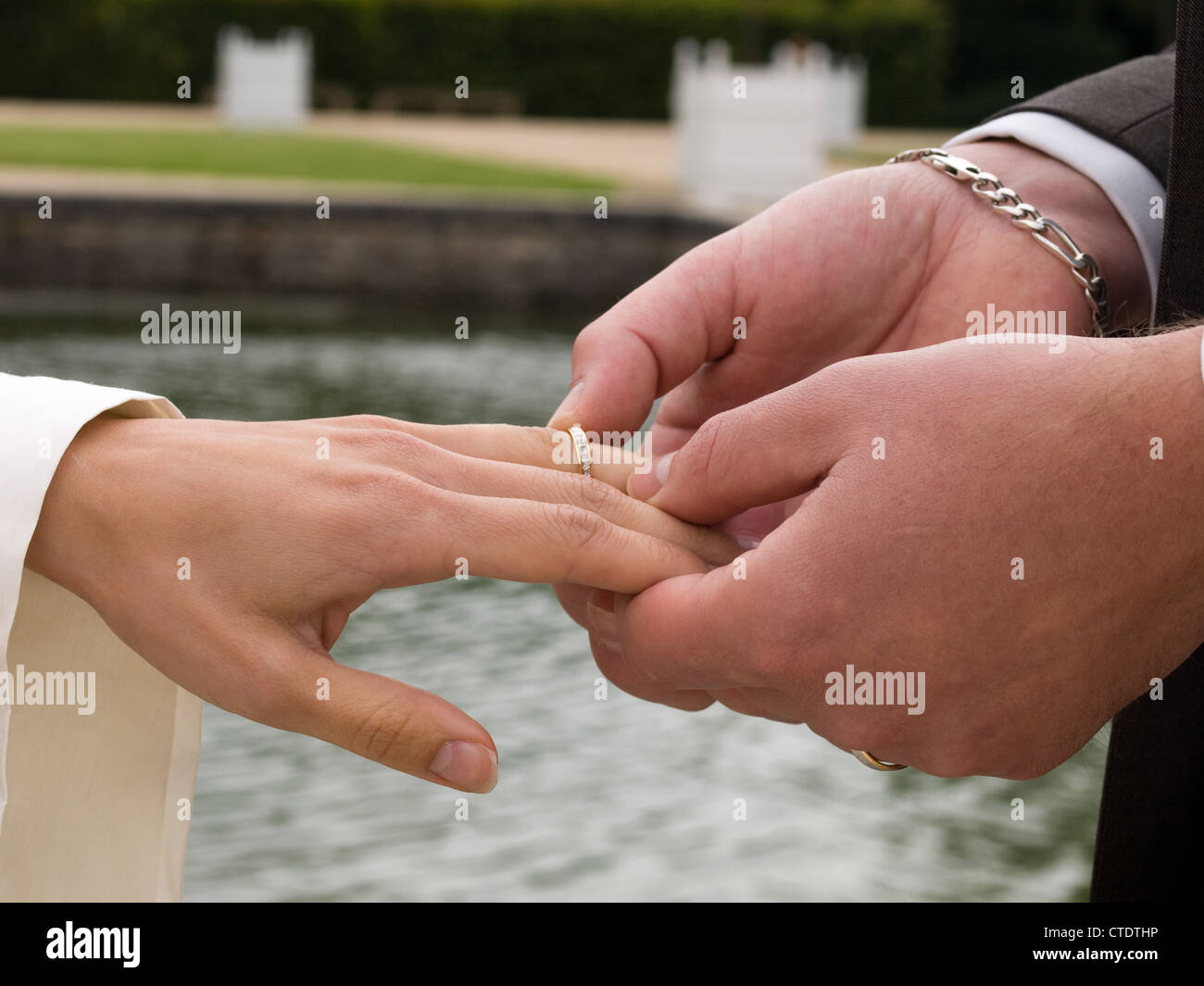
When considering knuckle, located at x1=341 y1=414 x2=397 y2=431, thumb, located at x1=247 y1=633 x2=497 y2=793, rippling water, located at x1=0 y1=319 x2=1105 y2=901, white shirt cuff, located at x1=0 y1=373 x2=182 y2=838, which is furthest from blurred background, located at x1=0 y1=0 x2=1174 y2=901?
white shirt cuff, located at x1=0 y1=373 x2=182 y2=838

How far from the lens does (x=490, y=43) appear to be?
876 inches

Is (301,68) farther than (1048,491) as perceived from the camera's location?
Yes

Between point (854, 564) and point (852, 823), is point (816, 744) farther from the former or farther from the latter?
point (854, 564)

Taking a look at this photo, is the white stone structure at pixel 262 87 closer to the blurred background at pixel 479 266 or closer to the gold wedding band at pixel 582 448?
the blurred background at pixel 479 266

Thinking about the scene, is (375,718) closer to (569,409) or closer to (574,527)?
(574,527)

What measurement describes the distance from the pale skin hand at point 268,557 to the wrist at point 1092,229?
78cm

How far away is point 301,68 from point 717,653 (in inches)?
713

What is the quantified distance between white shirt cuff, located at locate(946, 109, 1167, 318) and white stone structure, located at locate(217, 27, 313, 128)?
17.3 meters

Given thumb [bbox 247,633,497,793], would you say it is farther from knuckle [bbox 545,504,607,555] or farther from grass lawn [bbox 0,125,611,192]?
grass lawn [bbox 0,125,611,192]

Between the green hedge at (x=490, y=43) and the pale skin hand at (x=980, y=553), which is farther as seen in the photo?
the green hedge at (x=490, y=43)

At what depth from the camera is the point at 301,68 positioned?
18.2m

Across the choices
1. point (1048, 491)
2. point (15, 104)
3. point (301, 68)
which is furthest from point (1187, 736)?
point (15, 104)

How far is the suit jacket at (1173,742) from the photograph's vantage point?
128 centimetres

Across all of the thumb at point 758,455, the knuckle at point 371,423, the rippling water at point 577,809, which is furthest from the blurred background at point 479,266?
the knuckle at point 371,423
